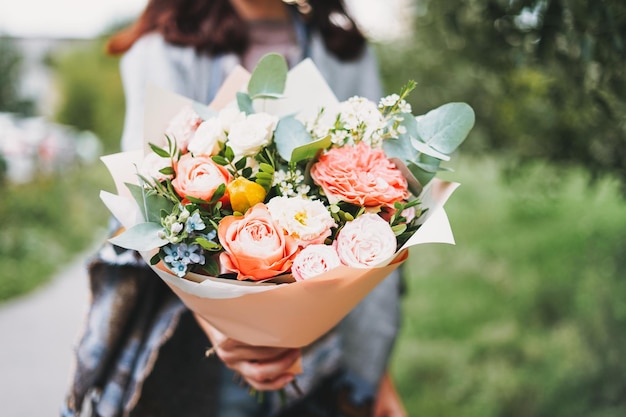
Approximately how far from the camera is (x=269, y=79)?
1.35 m

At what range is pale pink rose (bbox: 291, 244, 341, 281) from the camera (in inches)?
44.8

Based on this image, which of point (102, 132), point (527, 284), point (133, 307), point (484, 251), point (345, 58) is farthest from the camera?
point (102, 132)

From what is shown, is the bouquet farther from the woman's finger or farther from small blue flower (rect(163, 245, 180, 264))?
the woman's finger

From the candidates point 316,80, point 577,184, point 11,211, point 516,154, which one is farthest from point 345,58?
point 11,211

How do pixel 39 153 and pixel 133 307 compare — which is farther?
pixel 39 153

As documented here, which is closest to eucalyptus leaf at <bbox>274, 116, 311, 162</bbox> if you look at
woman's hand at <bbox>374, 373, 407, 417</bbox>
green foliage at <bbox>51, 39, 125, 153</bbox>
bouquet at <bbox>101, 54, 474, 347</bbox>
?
bouquet at <bbox>101, 54, 474, 347</bbox>

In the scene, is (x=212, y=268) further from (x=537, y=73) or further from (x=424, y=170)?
(x=537, y=73)

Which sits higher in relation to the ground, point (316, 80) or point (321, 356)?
point (316, 80)

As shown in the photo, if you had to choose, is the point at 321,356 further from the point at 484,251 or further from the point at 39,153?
the point at 39,153

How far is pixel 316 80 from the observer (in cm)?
146

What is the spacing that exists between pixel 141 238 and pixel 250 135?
28 cm

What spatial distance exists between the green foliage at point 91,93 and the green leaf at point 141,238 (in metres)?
24.7

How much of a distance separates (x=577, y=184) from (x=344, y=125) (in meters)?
6.61

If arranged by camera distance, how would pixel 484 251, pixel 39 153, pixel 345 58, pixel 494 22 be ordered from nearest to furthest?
pixel 345 58, pixel 494 22, pixel 484 251, pixel 39 153
